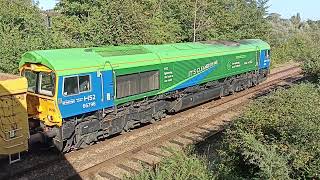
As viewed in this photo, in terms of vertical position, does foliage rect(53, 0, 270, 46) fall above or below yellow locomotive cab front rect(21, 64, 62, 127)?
above

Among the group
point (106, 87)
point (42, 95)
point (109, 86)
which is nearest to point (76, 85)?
point (42, 95)

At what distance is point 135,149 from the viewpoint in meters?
12.8

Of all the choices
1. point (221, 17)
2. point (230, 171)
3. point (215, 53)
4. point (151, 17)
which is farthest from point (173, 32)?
point (230, 171)

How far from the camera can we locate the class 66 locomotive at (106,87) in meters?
12.0

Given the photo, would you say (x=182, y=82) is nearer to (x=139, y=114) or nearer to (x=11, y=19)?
(x=139, y=114)

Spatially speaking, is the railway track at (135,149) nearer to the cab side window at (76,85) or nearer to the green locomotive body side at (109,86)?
the green locomotive body side at (109,86)

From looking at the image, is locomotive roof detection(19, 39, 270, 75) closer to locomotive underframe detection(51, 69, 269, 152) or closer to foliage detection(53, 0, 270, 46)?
locomotive underframe detection(51, 69, 269, 152)

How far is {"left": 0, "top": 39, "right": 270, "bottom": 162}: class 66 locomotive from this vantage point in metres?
12.0

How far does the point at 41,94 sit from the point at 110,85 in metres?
2.43

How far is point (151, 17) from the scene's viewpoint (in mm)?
31344

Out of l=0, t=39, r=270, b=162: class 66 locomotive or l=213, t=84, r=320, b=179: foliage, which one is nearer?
l=213, t=84, r=320, b=179: foliage

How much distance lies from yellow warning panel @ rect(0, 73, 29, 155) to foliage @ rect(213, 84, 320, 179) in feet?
19.2

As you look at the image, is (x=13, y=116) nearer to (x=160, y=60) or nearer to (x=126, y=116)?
(x=126, y=116)

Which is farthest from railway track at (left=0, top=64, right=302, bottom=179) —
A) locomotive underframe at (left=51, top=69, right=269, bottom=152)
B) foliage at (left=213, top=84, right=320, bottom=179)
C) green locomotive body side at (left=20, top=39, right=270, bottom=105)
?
foliage at (left=213, top=84, right=320, bottom=179)
